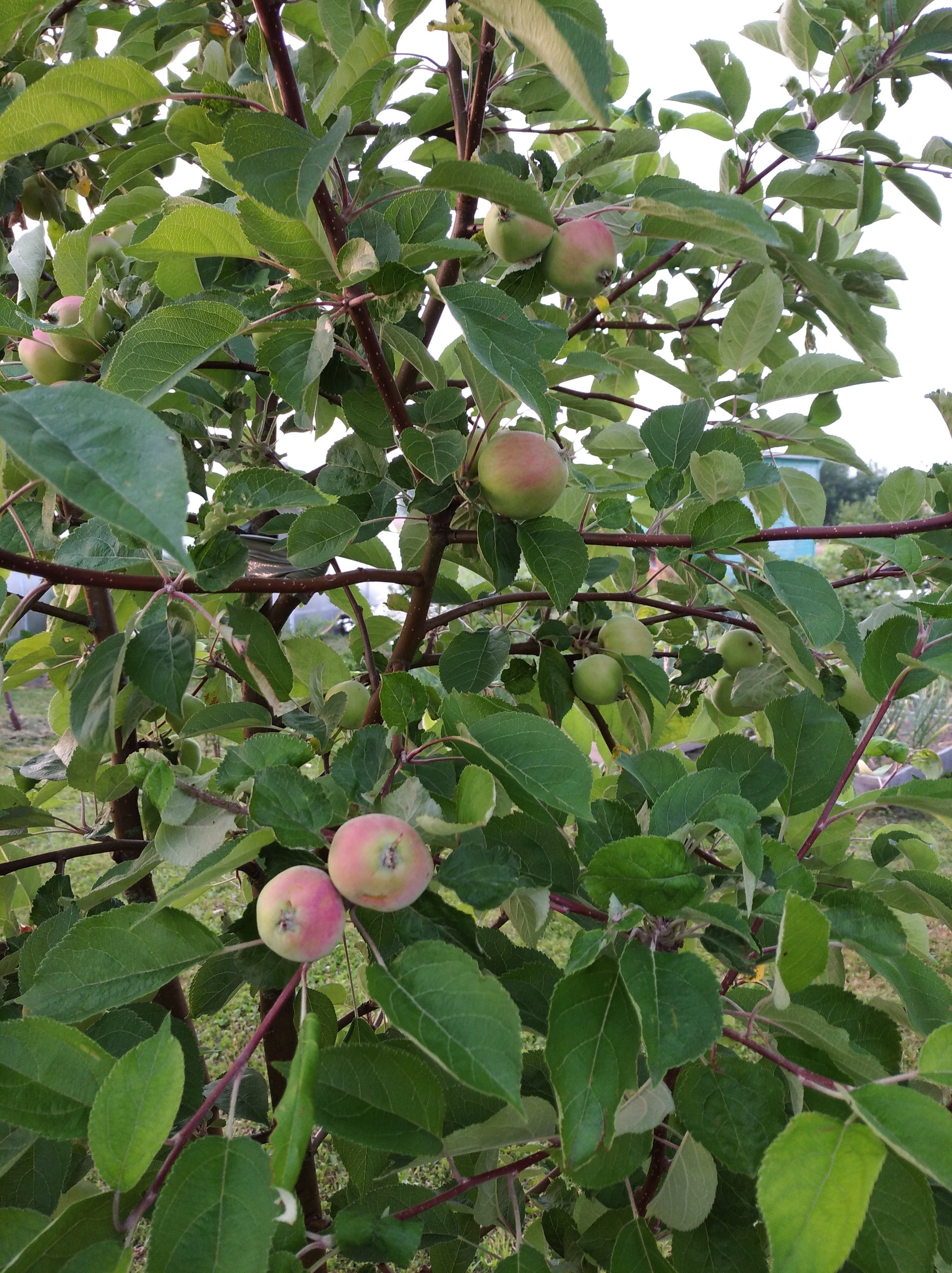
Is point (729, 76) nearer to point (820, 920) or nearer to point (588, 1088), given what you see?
point (820, 920)

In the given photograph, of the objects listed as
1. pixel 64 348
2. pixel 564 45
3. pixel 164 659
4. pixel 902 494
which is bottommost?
pixel 164 659

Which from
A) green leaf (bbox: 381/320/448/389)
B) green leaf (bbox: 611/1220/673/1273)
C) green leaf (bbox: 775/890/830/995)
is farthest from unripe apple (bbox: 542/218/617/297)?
green leaf (bbox: 611/1220/673/1273)

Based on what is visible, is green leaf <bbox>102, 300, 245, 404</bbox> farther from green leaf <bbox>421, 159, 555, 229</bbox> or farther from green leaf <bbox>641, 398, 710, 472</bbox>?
green leaf <bbox>641, 398, 710, 472</bbox>

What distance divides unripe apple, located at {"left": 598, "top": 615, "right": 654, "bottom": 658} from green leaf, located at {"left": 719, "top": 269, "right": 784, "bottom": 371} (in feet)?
1.41

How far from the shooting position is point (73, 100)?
62cm

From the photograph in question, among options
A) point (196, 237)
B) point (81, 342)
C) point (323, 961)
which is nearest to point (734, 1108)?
point (196, 237)

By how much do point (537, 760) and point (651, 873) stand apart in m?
0.12

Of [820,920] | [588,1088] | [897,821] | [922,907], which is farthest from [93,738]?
[897,821]

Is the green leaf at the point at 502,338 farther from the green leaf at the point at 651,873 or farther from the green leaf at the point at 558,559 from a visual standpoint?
the green leaf at the point at 651,873

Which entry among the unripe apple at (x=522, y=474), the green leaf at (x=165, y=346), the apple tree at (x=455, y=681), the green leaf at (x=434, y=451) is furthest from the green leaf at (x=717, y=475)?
the green leaf at (x=165, y=346)

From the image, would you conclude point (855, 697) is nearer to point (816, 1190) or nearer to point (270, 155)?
point (816, 1190)

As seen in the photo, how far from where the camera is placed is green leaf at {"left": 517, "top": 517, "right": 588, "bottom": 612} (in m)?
0.82

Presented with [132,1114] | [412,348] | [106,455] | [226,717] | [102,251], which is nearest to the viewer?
[106,455]

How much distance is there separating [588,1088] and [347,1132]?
6.5 inches
